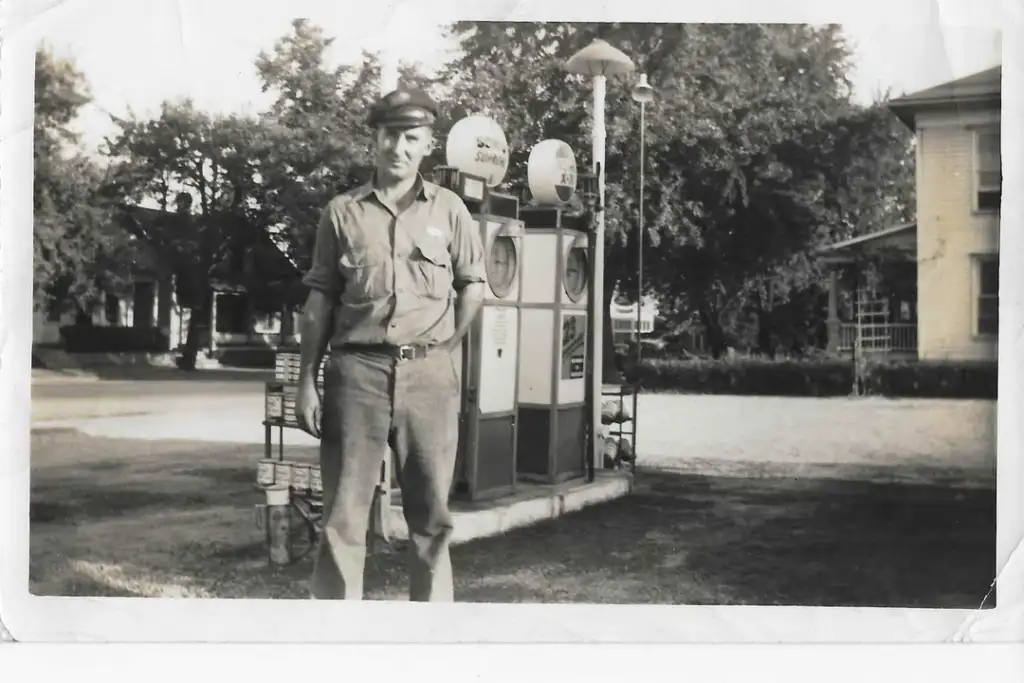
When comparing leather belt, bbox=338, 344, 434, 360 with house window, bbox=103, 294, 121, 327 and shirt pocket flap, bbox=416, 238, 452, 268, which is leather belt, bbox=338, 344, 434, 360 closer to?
shirt pocket flap, bbox=416, 238, 452, 268

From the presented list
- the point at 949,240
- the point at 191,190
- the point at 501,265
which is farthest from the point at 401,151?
the point at 949,240

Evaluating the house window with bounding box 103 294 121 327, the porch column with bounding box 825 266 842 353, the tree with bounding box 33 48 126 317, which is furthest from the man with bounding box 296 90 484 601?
the porch column with bounding box 825 266 842 353

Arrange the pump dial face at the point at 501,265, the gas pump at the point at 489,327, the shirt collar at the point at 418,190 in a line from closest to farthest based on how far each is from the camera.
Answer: the shirt collar at the point at 418,190 → the gas pump at the point at 489,327 → the pump dial face at the point at 501,265

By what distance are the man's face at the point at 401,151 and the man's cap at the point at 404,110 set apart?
0.07 feet

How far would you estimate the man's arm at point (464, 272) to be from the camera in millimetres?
3066

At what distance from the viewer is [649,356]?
11.1 feet

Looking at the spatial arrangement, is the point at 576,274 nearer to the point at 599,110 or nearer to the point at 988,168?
the point at 599,110

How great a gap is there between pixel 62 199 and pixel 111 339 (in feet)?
1.76

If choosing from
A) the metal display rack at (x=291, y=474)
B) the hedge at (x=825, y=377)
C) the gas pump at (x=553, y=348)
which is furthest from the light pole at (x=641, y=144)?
the metal display rack at (x=291, y=474)

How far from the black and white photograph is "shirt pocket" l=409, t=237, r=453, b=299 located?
0.11 feet

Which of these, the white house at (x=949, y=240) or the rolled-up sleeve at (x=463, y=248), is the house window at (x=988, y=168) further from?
the rolled-up sleeve at (x=463, y=248)

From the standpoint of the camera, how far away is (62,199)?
324 cm

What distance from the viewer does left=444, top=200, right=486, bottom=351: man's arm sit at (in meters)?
3.07
